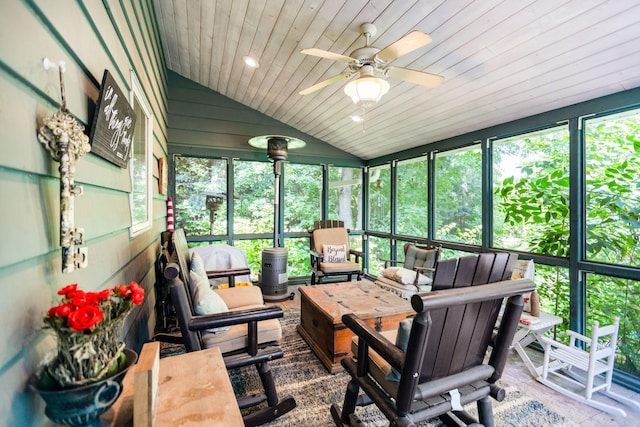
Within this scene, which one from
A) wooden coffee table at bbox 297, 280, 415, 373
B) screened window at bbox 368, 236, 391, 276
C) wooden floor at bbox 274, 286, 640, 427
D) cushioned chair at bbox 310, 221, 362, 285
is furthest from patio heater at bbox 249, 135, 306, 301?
Result: wooden floor at bbox 274, 286, 640, 427

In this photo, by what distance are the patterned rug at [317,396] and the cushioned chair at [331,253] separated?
1.73 m

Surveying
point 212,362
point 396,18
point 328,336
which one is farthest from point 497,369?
point 396,18

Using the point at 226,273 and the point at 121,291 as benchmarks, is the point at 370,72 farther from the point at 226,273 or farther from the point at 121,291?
the point at 226,273

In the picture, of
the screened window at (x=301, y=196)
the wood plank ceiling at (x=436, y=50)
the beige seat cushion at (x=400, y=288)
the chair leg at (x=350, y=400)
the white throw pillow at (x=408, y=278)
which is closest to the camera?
the chair leg at (x=350, y=400)

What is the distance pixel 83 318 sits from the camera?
639 millimetres

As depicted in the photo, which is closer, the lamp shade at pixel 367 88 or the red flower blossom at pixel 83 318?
the red flower blossom at pixel 83 318

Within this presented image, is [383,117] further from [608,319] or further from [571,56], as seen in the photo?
[608,319]

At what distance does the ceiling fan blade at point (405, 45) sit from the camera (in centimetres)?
167

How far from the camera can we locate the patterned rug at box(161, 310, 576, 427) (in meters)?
1.91

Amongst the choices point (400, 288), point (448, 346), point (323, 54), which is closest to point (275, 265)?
point (400, 288)

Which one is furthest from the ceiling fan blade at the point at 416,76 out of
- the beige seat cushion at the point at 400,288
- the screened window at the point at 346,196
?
the screened window at the point at 346,196

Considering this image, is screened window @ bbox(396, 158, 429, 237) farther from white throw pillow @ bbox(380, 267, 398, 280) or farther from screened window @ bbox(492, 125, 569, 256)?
screened window @ bbox(492, 125, 569, 256)

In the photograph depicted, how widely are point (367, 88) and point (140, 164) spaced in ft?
5.96

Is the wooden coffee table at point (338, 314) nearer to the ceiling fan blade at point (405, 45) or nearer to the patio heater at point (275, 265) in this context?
the patio heater at point (275, 265)
